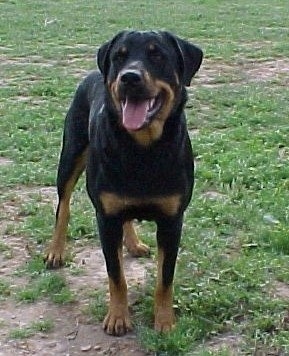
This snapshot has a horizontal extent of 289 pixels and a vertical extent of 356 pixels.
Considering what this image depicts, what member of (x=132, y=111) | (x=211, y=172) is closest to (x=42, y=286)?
(x=132, y=111)

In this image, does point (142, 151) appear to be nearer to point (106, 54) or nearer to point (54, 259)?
point (106, 54)

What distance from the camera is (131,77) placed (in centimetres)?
423

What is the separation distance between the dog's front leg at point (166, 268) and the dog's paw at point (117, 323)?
0.16 meters

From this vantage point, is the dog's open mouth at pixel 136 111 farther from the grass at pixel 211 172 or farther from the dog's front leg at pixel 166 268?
the grass at pixel 211 172

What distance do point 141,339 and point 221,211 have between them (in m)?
1.87

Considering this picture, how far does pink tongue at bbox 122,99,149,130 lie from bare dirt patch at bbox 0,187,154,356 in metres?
1.16

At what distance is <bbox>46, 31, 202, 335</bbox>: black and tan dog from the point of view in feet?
14.3

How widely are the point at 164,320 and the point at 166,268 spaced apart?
0.91 feet

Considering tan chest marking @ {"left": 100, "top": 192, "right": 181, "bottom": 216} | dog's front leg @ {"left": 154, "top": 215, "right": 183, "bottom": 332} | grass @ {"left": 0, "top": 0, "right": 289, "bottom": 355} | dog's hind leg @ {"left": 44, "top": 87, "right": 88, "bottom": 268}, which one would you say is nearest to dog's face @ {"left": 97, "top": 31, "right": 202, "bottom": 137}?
tan chest marking @ {"left": 100, "top": 192, "right": 181, "bottom": 216}

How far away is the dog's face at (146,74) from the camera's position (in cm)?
428

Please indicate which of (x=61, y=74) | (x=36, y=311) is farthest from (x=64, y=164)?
(x=61, y=74)

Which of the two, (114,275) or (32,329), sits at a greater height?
(114,275)

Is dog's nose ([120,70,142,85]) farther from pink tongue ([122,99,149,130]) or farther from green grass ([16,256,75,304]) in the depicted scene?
green grass ([16,256,75,304])

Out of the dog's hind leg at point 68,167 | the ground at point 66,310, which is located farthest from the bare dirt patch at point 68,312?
the dog's hind leg at point 68,167
